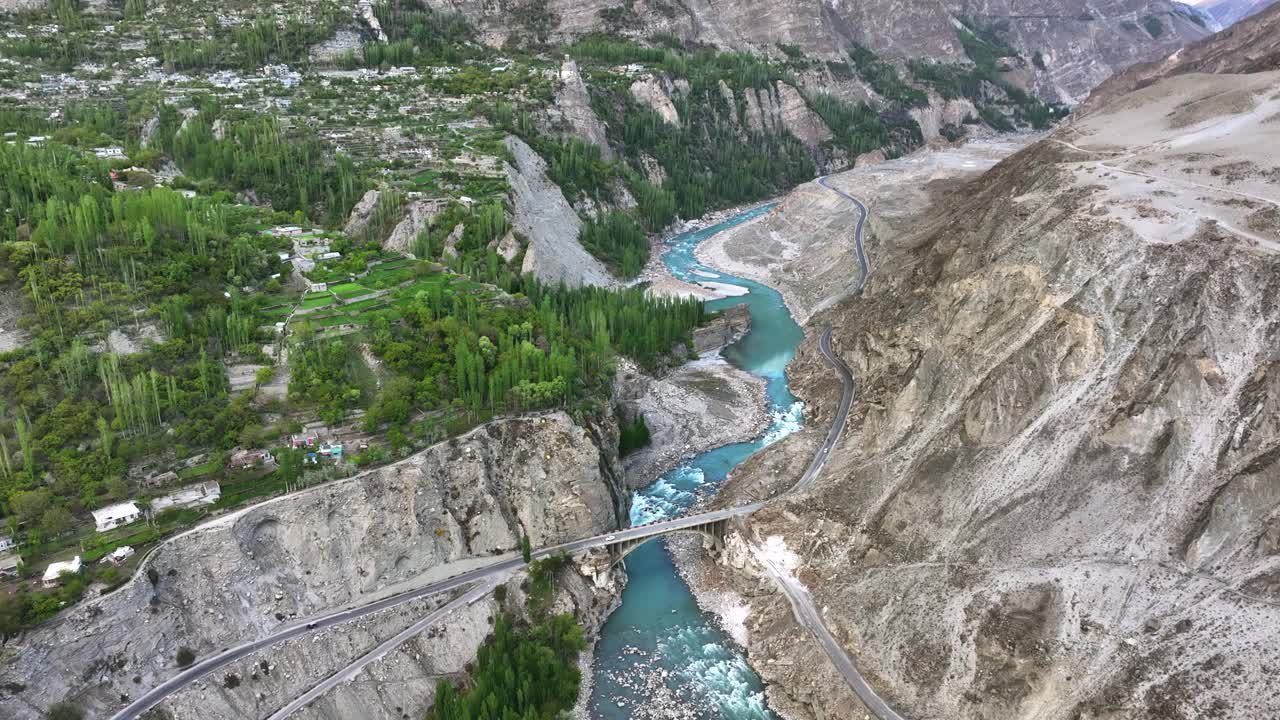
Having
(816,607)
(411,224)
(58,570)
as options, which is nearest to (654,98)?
(411,224)

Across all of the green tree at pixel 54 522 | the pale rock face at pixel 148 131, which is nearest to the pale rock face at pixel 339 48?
the pale rock face at pixel 148 131

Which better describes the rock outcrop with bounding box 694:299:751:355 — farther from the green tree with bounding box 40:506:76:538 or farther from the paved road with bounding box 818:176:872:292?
the green tree with bounding box 40:506:76:538

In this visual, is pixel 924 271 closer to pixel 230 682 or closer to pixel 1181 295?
pixel 1181 295

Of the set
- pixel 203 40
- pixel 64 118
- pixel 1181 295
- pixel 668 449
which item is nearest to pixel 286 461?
pixel 668 449

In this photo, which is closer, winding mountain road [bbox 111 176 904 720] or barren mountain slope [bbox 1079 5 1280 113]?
winding mountain road [bbox 111 176 904 720]

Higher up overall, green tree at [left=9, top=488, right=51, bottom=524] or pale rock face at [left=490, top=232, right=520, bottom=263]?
green tree at [left=9, top=488, right=51, bottom=524]

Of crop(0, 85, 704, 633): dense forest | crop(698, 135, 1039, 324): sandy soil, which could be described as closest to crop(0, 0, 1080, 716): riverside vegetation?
crop(0, 85, 704, 633): dense forest
